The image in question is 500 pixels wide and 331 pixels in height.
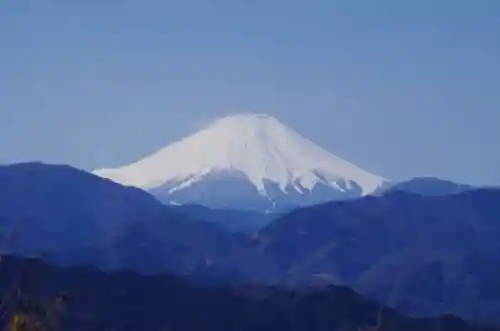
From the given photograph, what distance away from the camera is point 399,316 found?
166875 millimetres

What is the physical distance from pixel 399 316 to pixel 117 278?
43.1 metres

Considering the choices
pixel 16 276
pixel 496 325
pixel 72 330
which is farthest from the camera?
pixel 496 325

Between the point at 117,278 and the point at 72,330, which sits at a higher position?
the point at 117,278

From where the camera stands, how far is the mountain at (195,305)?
150 meters

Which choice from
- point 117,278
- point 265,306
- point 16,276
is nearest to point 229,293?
point 265,306

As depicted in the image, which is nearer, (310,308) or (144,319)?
(144,319)

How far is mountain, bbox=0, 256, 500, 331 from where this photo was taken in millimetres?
150375

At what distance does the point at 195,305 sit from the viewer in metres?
165

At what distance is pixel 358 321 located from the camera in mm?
Answer: 166125

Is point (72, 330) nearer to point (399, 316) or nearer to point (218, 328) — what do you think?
point (218, 328)

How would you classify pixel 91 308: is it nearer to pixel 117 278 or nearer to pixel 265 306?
pixel 117 278

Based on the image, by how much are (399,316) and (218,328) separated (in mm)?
28161

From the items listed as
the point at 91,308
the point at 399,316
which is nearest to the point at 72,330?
the point at 91,308

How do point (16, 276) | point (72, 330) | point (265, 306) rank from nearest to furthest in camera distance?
1. point (72, 330)
2. point (16, 276)
3. point (265, 306)
